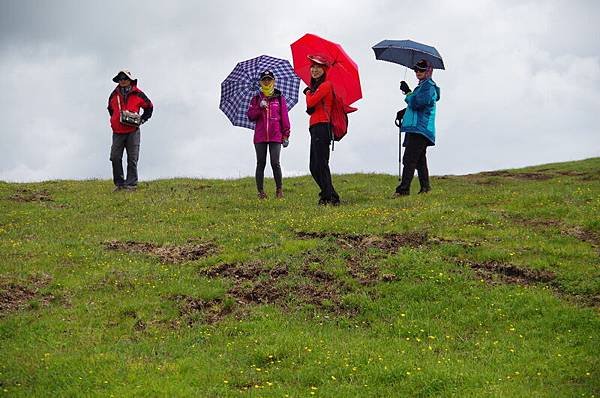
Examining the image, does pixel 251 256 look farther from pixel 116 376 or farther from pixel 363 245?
pixel 116 376

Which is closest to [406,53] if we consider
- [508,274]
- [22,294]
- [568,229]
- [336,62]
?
[336,62]

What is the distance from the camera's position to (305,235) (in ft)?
55.8

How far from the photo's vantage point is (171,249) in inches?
648

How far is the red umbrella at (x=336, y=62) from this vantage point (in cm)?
2002

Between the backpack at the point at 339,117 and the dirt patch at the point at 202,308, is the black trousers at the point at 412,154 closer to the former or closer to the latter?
the backpack at the point at 339,117

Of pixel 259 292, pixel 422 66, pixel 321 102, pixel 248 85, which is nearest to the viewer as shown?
pixel 259 292

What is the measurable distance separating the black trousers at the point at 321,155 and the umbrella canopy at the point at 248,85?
253 centimetres

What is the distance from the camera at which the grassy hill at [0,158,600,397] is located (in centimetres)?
998

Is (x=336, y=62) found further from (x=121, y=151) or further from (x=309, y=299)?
(x=309, y=299)

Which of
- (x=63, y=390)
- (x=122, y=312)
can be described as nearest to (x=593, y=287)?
(x=122, y=312)

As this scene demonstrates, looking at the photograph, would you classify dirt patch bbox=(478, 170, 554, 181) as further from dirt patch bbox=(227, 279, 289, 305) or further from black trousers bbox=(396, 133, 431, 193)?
dirt patch bbox=(227, 279, 289, 305)

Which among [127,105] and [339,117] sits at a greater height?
[127,105]

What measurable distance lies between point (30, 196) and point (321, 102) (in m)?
10.4

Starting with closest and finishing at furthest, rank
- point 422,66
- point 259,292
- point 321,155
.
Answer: point 259,292 → point 321,155 → point 422,66
